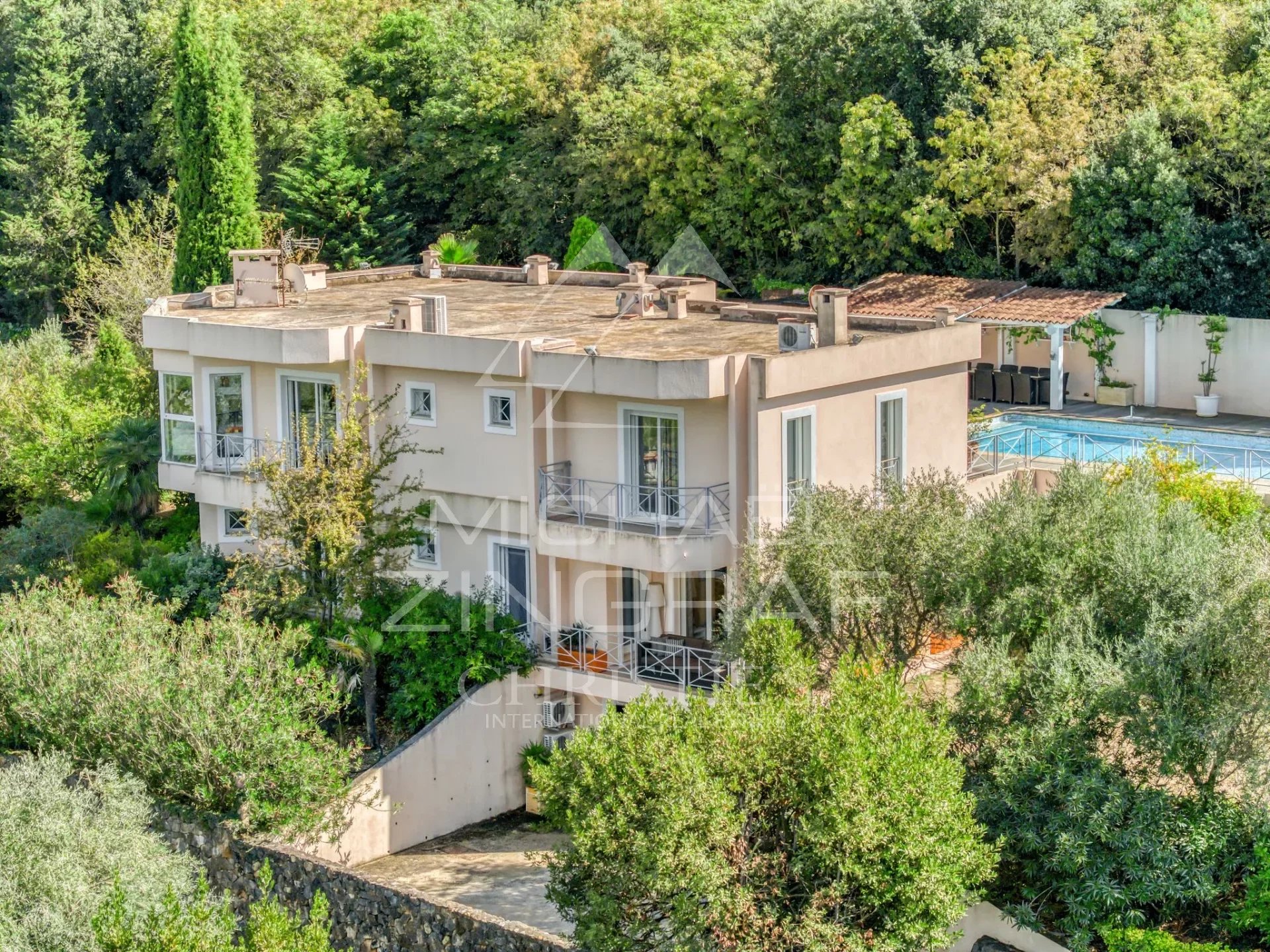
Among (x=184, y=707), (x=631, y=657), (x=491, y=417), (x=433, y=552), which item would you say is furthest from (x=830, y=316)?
(x=184, y=707)

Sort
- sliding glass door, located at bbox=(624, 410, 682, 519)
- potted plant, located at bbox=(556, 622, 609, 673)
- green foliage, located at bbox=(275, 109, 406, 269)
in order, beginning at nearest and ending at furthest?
1. sliding glass door, located at bbox=(624, 410, 682, 519)
2. potted plant, located at bbox=(556, 622, 609, 673)
3. green foliage, located at bbox=(275, 109, 406, 269)

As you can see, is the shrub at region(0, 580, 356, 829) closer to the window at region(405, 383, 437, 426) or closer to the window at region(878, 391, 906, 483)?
the window at region(405, 383, 437, 426)

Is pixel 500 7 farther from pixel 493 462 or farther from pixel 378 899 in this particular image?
pixel 378 899

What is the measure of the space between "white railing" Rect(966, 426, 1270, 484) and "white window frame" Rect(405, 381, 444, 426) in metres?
9.62

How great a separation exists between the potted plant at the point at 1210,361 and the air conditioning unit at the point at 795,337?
54.2 feet

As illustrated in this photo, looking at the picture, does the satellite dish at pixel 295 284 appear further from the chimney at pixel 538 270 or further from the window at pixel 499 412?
the window at pixel 499 412

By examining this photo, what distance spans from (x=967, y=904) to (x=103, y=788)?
10987 millimetres

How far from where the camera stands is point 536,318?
33312 mm

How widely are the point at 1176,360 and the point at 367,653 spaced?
78.6 ft

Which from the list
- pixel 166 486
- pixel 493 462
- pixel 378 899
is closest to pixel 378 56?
pixel 166 486

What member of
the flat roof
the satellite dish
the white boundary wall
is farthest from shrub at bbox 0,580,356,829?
the white boundary wall

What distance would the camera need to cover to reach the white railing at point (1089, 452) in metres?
31.6

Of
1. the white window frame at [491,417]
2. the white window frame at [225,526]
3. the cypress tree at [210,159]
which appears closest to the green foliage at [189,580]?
the white window frame at [225,526]

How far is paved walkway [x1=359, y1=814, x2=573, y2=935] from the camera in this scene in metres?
23.6
